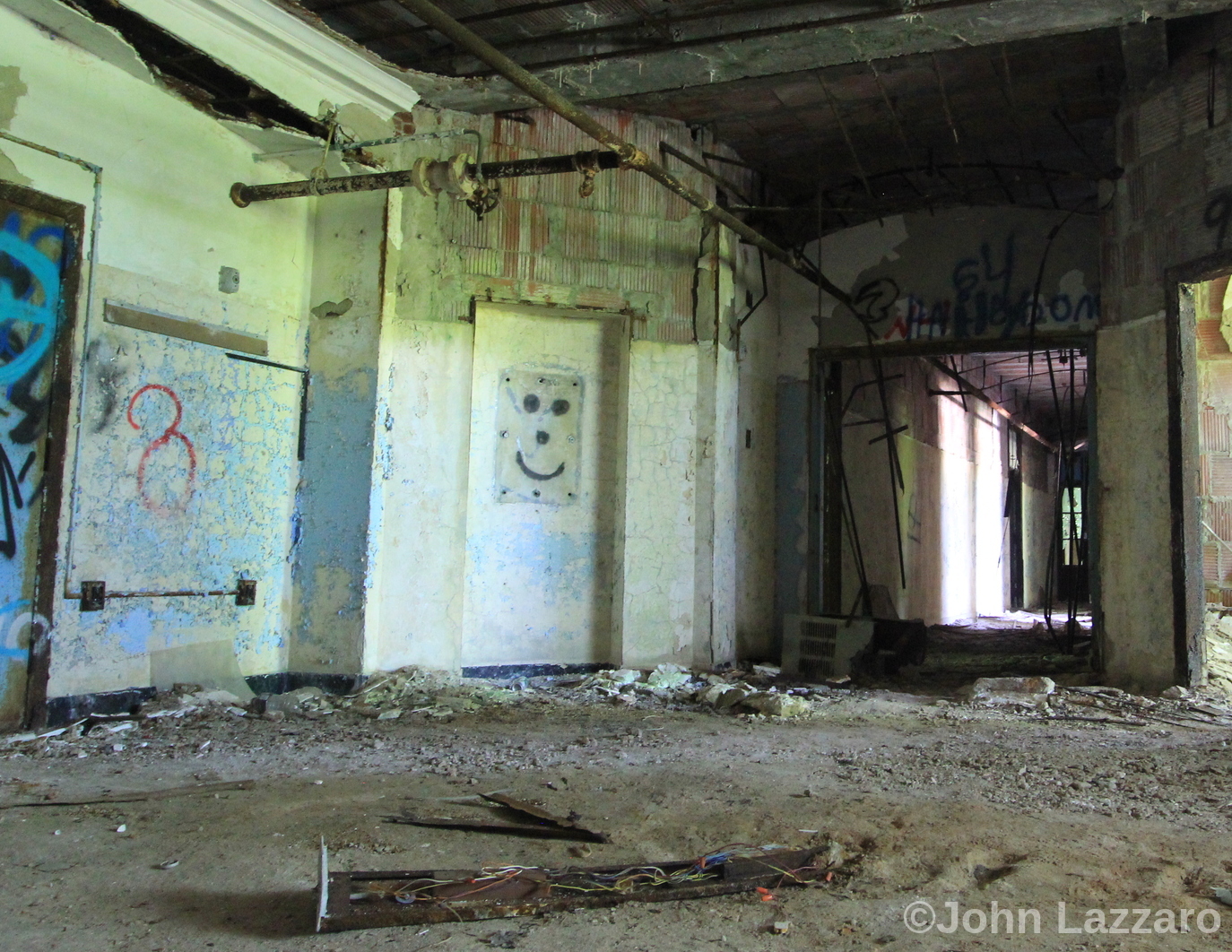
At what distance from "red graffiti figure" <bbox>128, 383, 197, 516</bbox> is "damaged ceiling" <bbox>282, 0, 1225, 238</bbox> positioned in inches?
85.8

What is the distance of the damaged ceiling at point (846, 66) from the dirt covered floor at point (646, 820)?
3.69m

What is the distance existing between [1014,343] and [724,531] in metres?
2.51

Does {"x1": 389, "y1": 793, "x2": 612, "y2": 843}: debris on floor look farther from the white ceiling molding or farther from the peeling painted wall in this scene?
the white ceiling molding

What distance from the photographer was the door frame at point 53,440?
13.4 feet

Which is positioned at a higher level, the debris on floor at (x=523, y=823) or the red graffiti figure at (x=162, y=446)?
the red graffiti figure at (x=162, y=446)

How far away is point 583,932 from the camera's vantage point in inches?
84.3

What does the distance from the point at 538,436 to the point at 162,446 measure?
225 cm

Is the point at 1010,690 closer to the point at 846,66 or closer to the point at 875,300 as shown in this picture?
the point at 875,300

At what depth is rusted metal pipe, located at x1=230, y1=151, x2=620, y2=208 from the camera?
4.37m

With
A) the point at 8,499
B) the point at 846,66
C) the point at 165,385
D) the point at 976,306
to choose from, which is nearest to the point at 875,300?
the point at 976,306

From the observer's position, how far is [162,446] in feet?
15.4

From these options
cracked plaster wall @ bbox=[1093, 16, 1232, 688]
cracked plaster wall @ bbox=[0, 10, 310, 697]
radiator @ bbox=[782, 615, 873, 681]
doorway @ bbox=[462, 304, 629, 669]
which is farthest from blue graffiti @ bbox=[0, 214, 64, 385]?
cracked plaster wall @ bbox=[1093, 16, 1232, 688]

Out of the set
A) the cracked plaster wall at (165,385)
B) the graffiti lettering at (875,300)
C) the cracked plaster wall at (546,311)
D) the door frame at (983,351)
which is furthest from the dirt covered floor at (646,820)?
the graffiti lettering at (875,300)

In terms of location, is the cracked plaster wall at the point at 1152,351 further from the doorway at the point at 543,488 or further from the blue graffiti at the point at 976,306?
the doorway at the point at 543,488
